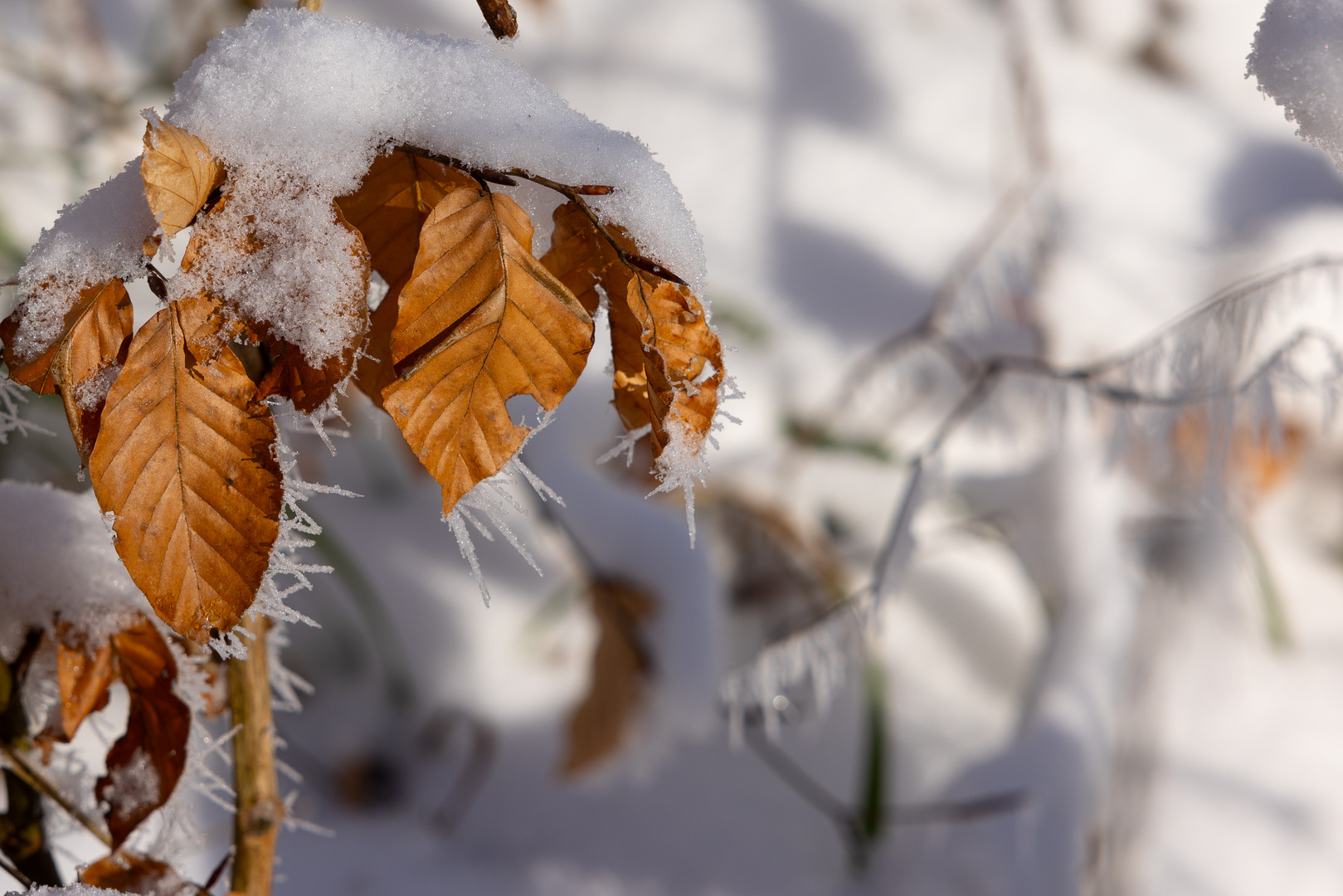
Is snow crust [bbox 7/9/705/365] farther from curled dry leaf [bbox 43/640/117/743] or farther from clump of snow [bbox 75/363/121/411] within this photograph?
curled dry leaf [bbox 43/640/117/743]

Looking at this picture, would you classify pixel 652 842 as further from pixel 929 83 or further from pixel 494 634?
pixel 929 83

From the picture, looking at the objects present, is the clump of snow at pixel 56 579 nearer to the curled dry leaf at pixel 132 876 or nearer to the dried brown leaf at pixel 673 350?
the curled dry leaf at pixel 132 876

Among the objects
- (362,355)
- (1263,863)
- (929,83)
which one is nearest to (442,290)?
(362,355)

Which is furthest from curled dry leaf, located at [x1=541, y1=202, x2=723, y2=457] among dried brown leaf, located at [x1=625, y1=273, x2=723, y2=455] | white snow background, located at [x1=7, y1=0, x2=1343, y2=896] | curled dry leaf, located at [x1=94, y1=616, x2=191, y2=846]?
white snow background, located at [x1=7, y1=0, x2=1343, y2=896]

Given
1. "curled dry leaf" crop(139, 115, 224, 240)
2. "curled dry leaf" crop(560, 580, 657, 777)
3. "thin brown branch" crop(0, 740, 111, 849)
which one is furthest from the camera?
"curled dry leaf" crop(560, 580, 657, 777)

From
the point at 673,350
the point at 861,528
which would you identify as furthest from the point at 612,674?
the point at 673,350

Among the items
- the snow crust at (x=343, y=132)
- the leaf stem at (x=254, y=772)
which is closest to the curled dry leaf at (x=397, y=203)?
the snow crust at (x=343, y=132)
